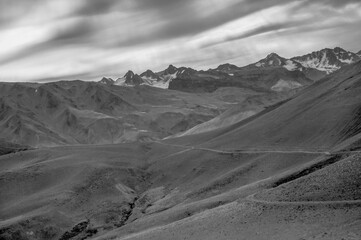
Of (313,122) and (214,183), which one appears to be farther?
(313,122)

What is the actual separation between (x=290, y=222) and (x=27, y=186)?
8687cm

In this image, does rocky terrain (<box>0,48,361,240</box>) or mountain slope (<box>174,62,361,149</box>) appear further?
mountain slope (<box>174,62,361,149</box>)

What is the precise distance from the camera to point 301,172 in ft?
221

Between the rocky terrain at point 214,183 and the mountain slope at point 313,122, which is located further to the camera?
the mountain slope at point 313,122

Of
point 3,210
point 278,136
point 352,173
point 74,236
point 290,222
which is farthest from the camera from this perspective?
point 278,136

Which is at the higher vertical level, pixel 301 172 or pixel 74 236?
pixel 301 172

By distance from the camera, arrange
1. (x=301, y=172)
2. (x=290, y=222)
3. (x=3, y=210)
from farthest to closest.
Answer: (x=3, y=210), (x=301, y=172), (x=290, y=222)

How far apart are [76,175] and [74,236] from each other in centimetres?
3293

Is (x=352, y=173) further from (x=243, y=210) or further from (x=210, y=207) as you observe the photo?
(x=210, y=207)

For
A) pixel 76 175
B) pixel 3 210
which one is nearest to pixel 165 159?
pixel 76 175

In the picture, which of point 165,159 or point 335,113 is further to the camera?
point 165,159

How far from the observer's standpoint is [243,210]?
56188 millimetres

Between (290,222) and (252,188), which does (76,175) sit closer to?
(252,188)

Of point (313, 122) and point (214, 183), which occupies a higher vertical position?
point (313, 122)
